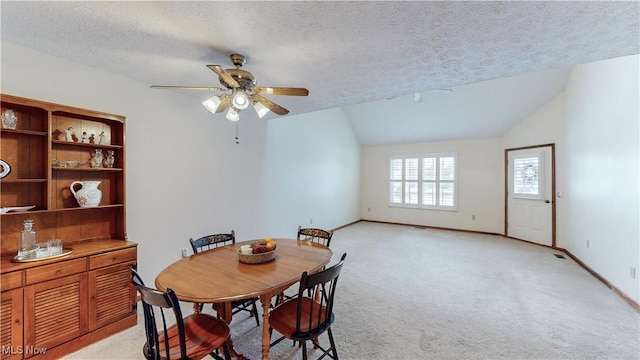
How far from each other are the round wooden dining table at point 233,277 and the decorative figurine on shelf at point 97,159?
1.31 meters

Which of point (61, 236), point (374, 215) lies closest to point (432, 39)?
point (61, 236)

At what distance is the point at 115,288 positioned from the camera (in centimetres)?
225

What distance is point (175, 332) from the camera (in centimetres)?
165

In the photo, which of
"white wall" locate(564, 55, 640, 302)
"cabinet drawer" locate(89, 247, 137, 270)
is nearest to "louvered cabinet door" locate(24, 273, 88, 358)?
"cabinet drawer" locate(89, 247, 137, 270)

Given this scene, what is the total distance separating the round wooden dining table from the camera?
1.52 m

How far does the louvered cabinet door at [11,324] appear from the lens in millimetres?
1714

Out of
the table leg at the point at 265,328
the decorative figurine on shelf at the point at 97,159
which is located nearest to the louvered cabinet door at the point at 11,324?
the decorative figurine on shelf at the point at 97,159

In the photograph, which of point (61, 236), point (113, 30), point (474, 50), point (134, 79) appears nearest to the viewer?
point (113, 30)

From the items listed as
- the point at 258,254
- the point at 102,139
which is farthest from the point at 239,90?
the point at 102,139

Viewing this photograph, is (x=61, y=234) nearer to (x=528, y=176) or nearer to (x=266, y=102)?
(x=266, y=102)

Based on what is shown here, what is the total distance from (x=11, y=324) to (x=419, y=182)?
24.0ft

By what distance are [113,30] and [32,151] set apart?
1248 mm

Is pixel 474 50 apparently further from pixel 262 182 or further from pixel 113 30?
pixel 262 182

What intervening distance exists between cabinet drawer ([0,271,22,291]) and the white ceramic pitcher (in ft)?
2.19
